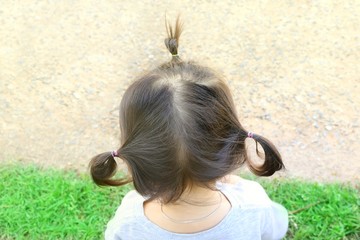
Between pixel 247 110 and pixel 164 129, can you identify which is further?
pixel 247 110

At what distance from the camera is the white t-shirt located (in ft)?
3.95

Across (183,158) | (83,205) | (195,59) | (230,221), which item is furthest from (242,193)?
(195,59)

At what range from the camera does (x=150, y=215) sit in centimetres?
124

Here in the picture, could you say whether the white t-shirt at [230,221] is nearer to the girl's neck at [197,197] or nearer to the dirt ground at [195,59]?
the girl's neck at [197,197]

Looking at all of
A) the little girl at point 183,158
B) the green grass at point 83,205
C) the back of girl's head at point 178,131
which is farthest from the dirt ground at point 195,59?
the back of girl's head at point 178,131

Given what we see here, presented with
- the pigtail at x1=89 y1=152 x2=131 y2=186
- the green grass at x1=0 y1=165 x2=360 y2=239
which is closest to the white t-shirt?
the pigtail at x1=89 y1=152 x2=131 y2=186

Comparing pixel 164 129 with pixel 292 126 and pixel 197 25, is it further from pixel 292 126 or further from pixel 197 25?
pixel 197 25

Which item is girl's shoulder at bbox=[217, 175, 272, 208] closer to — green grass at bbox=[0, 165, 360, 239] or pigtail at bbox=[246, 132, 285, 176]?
pigtail at bbox=[246, 132, 285, 176]

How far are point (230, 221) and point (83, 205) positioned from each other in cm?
112

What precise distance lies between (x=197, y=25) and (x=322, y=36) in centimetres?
71

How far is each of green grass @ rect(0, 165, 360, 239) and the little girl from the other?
777mm

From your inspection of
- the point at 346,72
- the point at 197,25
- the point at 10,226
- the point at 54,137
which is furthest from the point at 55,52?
the point at 346,72

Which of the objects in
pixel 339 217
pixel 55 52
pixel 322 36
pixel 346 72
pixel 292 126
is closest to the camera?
pixel 339 217

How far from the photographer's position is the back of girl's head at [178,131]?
1.05m
